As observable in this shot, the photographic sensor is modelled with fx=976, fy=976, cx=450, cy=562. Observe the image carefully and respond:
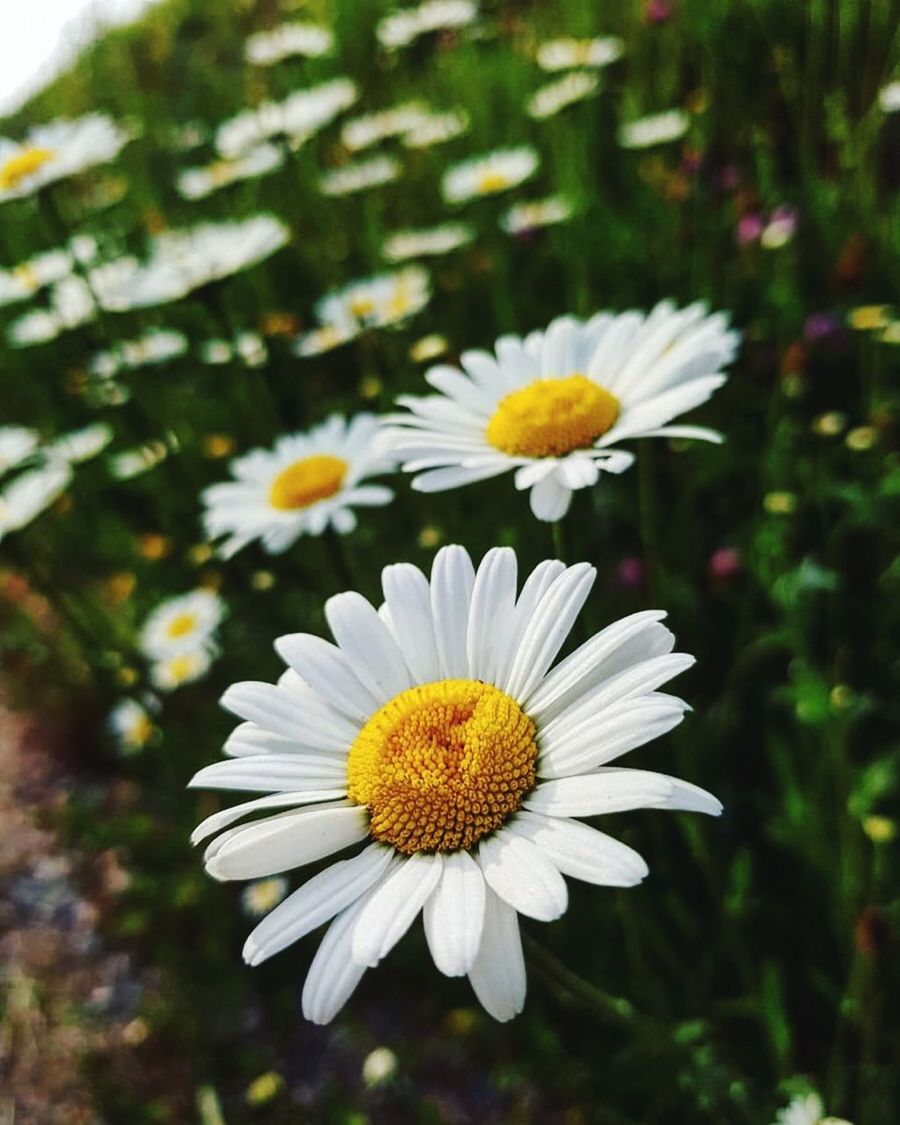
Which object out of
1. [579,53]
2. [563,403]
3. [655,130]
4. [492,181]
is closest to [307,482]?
[563,403]

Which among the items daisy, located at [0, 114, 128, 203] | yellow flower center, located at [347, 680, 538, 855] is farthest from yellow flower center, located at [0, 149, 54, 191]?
yellow flower center, located at [347, 680, 538, 855]

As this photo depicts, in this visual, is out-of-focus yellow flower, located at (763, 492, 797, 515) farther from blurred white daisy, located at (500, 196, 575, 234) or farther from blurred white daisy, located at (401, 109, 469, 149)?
blurred white daisy, located at (401, 109, 469, 149)

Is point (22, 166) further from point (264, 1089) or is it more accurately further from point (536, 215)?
point (264, 1089)

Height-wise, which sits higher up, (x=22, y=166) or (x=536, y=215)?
(x=22, y=166)

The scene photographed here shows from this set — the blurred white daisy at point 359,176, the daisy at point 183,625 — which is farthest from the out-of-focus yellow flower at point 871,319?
the blurred white daisy at point 359,176

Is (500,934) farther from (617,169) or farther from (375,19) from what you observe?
(375,19)

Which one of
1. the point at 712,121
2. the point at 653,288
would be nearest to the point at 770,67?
the point at 712,121
